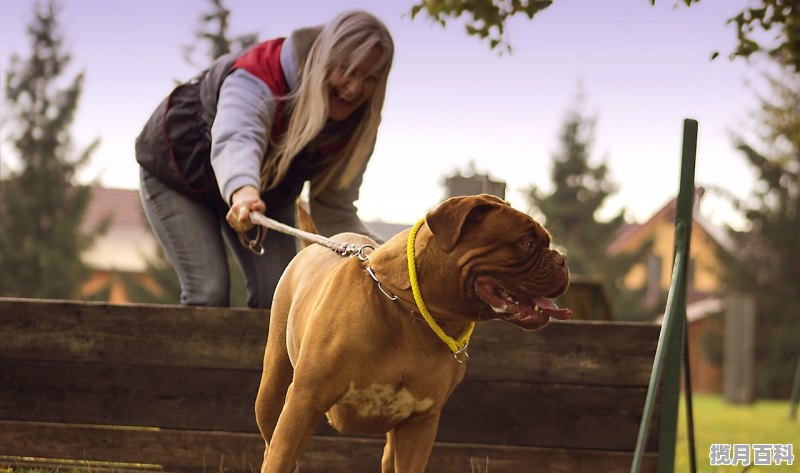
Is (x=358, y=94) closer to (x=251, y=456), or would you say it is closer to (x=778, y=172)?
(x=251, y=456)

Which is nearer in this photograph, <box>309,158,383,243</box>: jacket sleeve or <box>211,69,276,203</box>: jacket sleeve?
<box>211,69,276,203</box>: jacket sleeve

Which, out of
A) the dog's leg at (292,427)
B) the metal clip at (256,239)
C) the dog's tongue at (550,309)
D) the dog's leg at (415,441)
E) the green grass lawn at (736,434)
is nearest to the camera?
the dog's tongue at (550,309)

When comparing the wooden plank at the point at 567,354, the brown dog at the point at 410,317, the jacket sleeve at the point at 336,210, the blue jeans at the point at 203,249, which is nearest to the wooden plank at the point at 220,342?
the wooden plank at the point at 567,354

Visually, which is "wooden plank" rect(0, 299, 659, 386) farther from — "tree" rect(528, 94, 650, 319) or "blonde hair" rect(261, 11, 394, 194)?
"tree" rect(528, 94, 650, 319)

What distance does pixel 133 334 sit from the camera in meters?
3.83

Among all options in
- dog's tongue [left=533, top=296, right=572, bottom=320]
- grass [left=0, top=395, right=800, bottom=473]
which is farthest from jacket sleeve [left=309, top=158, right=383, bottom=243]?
dog's tongue [left=533, top=296, right=572, bottom=320]

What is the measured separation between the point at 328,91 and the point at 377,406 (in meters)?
1.56

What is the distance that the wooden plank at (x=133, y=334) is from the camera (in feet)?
12.4

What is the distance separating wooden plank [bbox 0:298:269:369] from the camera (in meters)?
3.77

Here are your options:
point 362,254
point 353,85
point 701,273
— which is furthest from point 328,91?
point 701,273

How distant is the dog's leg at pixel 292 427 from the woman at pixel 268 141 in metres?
1.15

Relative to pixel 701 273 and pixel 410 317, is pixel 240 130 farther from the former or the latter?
pixel 701 273

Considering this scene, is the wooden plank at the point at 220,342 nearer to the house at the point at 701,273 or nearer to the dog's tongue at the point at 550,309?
the dog's tongue at the point at 550,309

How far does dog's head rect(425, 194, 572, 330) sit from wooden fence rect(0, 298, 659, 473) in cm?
137
